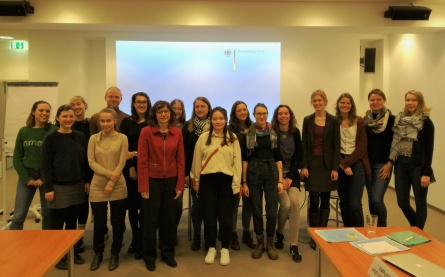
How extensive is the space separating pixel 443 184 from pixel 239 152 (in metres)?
3.32

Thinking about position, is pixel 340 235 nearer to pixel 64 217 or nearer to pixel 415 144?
pixel 415 144

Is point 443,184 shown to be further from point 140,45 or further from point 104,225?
point 140,45

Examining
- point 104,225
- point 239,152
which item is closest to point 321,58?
point 239,152

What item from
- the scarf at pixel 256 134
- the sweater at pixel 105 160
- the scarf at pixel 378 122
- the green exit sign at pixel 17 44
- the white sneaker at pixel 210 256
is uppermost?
the green exit sign at pixel 17 44

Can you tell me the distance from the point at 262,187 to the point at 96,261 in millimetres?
1659

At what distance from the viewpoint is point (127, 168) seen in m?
3.14

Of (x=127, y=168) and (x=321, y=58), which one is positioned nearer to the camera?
(x=127, y=168)

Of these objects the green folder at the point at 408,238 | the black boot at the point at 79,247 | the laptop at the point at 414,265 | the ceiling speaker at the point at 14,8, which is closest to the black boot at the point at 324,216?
the green folder at the point at 408,238

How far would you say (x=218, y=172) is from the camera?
2.96 meters

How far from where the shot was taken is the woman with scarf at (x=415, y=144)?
9.98 feet

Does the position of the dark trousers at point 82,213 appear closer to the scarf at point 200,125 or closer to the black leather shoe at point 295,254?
the scarf at point 200,125

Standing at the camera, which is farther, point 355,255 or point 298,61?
point 298,61

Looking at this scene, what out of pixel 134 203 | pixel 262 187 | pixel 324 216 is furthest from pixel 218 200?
pixel 324 216

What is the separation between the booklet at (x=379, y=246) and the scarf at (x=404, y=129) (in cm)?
145
